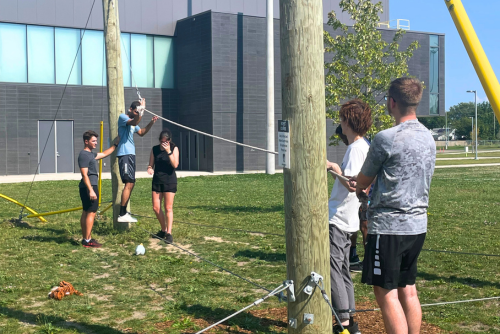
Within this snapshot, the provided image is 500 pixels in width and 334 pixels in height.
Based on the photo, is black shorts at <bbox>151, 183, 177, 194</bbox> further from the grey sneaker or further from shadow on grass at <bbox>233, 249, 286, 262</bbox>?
the grey sneaker

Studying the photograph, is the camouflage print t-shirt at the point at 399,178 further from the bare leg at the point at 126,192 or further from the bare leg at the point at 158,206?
the bare leg at the point at 126,192

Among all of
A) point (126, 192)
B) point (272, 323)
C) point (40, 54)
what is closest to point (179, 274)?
point (272, 323)

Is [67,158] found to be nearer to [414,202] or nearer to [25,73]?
[25,73]

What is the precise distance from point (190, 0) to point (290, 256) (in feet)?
109

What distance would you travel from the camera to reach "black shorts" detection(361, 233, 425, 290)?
3.75 meters

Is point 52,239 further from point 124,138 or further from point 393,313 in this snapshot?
point 393,313

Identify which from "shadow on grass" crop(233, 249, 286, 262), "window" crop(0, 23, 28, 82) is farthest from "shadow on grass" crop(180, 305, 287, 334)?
"window" crop(0, 23, 28, 82)

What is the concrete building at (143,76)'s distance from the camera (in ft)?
100

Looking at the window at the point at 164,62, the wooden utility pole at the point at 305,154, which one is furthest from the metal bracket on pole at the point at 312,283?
the window at the point at 164,62

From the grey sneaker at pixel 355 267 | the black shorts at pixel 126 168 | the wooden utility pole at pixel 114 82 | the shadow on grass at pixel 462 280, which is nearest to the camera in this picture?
the shadow on grass at pixel 462 280

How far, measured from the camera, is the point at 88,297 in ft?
19.8

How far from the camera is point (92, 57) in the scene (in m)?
31.6

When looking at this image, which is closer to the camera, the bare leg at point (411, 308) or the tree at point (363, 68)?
the bare leg at point (411, 308)

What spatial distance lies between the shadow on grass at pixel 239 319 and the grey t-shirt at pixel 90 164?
3.84m
